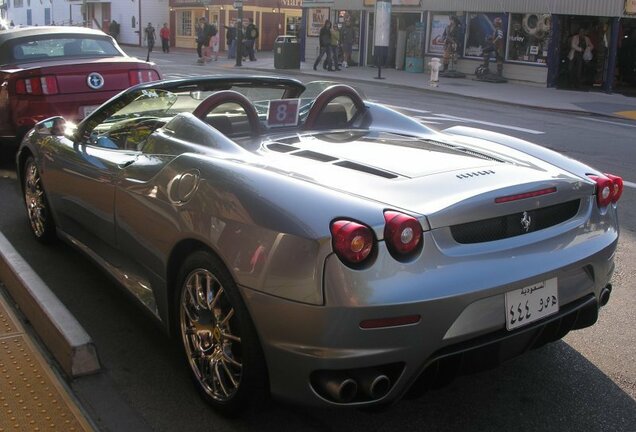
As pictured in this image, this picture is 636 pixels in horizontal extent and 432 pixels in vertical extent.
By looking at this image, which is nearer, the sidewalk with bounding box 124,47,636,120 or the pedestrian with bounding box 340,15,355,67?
the sidewalk with bounding box 124,47,636,120

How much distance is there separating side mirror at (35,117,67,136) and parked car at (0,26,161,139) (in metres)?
2.32

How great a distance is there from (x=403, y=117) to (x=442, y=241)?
195 centimetres

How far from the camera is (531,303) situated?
2.80 meters

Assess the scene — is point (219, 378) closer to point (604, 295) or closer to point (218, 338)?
point (218, 338)

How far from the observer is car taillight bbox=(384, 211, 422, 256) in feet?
8.32

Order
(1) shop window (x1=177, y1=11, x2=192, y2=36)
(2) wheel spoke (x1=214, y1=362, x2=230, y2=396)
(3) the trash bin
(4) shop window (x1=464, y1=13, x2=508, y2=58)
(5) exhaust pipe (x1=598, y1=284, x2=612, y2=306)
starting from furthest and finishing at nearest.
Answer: (1) shop window (x1=177, y1=11, x2=192, y2=36)
(3) the trash bin
(4) shop window (x1=464, y1=13, x2=508, y2=58)
(5) exhaust pipe (x1=598, y1=284, x2=612, y2=306)
(2) wheel spoke (x1=214, y1=362, x2=230, y2=396)

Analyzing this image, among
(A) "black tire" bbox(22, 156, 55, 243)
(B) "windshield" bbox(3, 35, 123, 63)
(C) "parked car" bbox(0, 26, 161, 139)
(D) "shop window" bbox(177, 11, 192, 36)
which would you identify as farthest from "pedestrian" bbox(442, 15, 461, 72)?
(D) "shop window" bbox(177, 11, 192, 36)

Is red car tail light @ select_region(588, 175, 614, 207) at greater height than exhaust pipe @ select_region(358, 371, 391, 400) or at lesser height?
greater

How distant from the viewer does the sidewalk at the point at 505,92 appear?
17188 millimetres

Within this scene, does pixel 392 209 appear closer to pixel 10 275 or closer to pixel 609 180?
pixel 609 180

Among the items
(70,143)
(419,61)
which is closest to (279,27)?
(419,61)

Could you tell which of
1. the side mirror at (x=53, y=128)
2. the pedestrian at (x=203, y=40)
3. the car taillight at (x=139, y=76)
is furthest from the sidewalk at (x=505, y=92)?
the side mirror at (x=53, y=128)

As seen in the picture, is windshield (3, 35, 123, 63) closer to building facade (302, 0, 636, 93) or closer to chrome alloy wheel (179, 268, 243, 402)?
chrome alloy wheel (179, 268, 243, 402)

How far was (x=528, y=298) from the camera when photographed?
2.78 metres
